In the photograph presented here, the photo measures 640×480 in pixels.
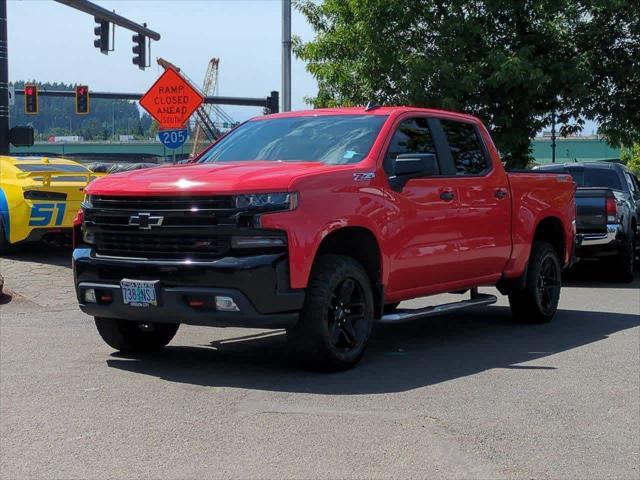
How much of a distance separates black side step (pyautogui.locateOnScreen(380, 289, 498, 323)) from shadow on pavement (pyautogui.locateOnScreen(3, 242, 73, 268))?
6.47 m

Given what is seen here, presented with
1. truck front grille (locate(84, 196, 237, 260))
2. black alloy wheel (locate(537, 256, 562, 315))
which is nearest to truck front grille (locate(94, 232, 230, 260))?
truck front grille (locate(84, 196, 237, 260))

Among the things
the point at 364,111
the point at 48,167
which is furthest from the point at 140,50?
the point at 364,111

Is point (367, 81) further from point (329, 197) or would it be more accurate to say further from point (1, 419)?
point (1, 419)

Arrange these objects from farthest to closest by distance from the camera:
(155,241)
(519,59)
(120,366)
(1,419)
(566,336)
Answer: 1. (519,59)
2. (566,336)
3. (120,366)
4. (155,241)
5. (1,419)

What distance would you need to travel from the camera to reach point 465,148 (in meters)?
8.96

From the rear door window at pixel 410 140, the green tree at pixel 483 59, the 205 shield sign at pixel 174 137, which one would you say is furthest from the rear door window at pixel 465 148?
the green tree at pixel 483 59

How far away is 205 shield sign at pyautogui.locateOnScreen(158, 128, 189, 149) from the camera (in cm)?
1564

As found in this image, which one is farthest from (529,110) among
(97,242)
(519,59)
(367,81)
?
(97,242)

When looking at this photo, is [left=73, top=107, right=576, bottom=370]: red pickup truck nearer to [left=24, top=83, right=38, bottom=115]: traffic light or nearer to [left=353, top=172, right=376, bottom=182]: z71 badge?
[left=353, top=172, right=376, bottom=182]: z71 badge

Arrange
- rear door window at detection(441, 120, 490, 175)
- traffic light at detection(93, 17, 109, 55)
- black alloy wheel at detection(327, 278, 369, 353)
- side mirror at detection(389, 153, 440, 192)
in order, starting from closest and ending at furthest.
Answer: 1. black alloy wheel at detection(327, 278, 369, 353)
2. side mirror at detection(389, 153, 440, 192)
3. rear door window at detection(441, 120, 490, 175)
4. traffic light at detection(93, 17, 109, 55)

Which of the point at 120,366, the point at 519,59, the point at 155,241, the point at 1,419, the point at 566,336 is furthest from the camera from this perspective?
the point at 519,59

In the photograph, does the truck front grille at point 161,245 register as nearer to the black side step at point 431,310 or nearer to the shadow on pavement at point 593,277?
the black side step at point 431,310

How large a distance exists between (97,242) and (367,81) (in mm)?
13319

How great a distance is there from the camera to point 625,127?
766 inches
